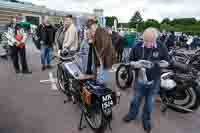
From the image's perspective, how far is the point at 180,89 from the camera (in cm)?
343

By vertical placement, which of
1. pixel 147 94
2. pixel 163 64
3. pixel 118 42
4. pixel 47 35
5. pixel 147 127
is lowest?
pixel 147 127

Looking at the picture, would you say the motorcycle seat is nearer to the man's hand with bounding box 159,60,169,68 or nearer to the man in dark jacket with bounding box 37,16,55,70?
the man's hand with bounding box 159,60,169,68

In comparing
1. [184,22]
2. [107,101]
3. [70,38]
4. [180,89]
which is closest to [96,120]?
[107,101]

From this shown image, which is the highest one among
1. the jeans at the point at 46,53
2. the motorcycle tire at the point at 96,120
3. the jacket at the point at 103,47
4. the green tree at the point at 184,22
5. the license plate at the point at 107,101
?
the green tree at the point at 184,22

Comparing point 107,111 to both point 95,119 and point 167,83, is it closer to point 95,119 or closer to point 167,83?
point 95,119

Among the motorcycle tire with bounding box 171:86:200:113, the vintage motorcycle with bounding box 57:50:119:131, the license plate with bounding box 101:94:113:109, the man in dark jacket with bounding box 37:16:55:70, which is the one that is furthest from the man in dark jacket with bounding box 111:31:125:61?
the license plate with bounding box 101:94:113:109

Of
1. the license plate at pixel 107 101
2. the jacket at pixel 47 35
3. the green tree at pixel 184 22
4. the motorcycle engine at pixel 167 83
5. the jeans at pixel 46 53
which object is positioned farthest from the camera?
the green tree at pixel 184 22

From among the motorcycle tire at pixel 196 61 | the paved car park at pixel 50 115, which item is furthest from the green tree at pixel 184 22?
the paved car park at pixel 50 115

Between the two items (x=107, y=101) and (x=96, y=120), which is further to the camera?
(x=96, y=120)

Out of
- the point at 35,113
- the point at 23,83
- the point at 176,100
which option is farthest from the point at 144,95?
the point at 23,83

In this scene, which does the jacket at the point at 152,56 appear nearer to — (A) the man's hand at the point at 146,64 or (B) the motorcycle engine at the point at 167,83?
(A) the man's hand at the point at 146,64

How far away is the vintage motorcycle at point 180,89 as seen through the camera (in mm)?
3334

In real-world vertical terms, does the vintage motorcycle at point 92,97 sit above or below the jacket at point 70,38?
below

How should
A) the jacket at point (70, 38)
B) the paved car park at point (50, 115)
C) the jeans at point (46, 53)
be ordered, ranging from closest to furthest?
the paved car park at point (50, 115), the jacket at point (70, 38), the jeans at point (46, 53)
